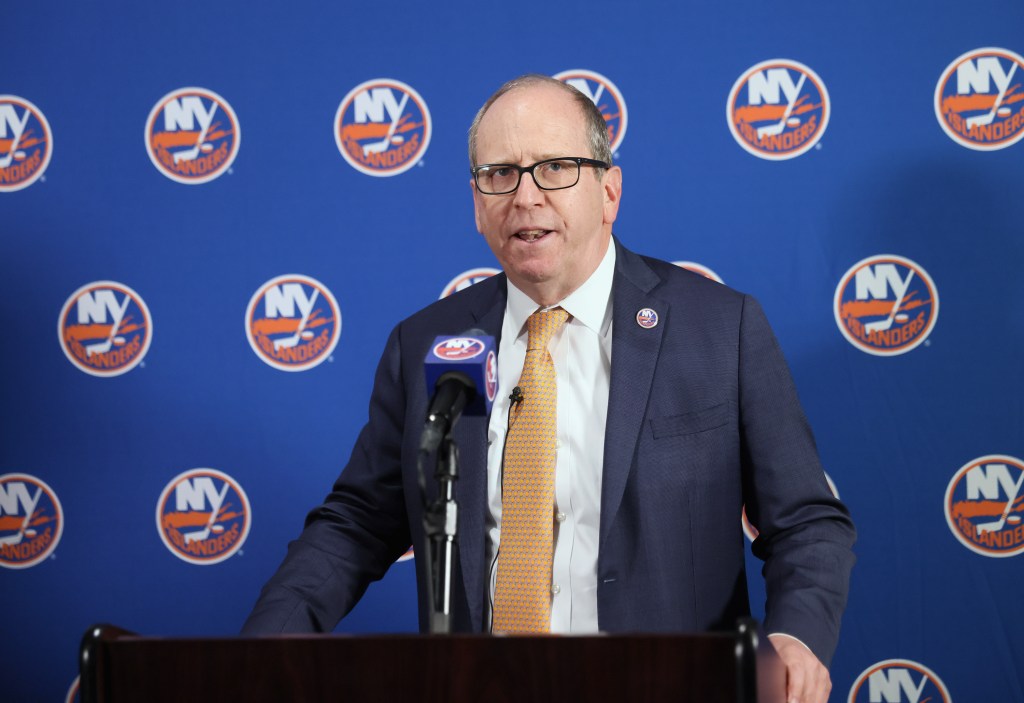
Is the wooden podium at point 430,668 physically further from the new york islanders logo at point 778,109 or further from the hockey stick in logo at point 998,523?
the new york islanders logo at point 778,109

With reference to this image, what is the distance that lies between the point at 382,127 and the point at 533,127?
0.92m

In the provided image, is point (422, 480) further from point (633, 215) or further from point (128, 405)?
point (128, 405)

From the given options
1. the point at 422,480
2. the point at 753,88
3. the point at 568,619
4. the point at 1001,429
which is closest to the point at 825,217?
the point at 753,88

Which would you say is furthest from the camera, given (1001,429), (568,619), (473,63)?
(473,63)

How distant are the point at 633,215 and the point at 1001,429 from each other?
1044 millimetres

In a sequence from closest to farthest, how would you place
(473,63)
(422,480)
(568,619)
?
(422,480) < (568,619) < (473,63)

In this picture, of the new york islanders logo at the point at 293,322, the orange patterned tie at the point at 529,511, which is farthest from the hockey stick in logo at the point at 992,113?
the new york islanders logo at the point at 293,322

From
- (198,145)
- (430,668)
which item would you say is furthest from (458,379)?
(198,145)

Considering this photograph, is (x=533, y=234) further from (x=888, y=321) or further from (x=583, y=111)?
(x=888, y=321)

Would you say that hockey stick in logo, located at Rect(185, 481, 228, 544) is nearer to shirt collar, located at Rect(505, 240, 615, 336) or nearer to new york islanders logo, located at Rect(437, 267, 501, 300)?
new york islanders logo, located at Rect(437, 267, 501, 300)

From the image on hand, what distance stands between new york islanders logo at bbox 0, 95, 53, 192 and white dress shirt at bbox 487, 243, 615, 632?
5.28ft

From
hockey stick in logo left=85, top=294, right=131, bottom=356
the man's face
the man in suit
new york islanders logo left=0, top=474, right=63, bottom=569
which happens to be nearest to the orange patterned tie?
the man in suit

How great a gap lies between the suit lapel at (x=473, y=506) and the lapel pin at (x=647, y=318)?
1.10ft

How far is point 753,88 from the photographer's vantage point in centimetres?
272
